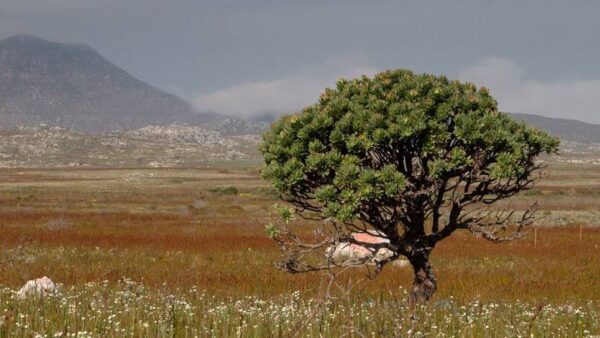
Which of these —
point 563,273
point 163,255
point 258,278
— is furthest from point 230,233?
point 563,273

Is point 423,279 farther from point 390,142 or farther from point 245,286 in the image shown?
point 245,286

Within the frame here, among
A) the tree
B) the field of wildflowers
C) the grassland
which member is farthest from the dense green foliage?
the field of wildflowers

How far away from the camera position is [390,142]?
11.1 meters

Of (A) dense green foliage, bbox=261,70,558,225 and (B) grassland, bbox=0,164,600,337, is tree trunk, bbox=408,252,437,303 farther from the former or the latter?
(A) dense green foliage, bbox=261,70,558,225

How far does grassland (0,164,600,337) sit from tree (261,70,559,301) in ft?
5.42

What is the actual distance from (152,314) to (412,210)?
5.46 m

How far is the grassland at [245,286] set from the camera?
26.5 ft

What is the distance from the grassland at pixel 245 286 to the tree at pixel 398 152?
165cm

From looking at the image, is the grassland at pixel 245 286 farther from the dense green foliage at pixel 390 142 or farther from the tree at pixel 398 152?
the dense green foliage at pixel 390 142

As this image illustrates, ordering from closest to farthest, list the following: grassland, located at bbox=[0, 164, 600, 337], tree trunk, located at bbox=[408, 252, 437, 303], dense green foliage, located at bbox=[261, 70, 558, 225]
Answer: grassland, located at bbox=[0, 164, 600, 337] → dense green foliage, located at bbox=[261, 70, 558, 225] → tree trunk, located at bbox=[408, 252, 437, 303]

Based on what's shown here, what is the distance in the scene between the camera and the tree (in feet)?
35.8

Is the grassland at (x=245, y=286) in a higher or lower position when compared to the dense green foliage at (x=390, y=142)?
lower

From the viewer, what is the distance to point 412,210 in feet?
38.9

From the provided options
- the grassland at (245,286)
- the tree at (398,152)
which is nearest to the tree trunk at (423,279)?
the tree at (398,152)
